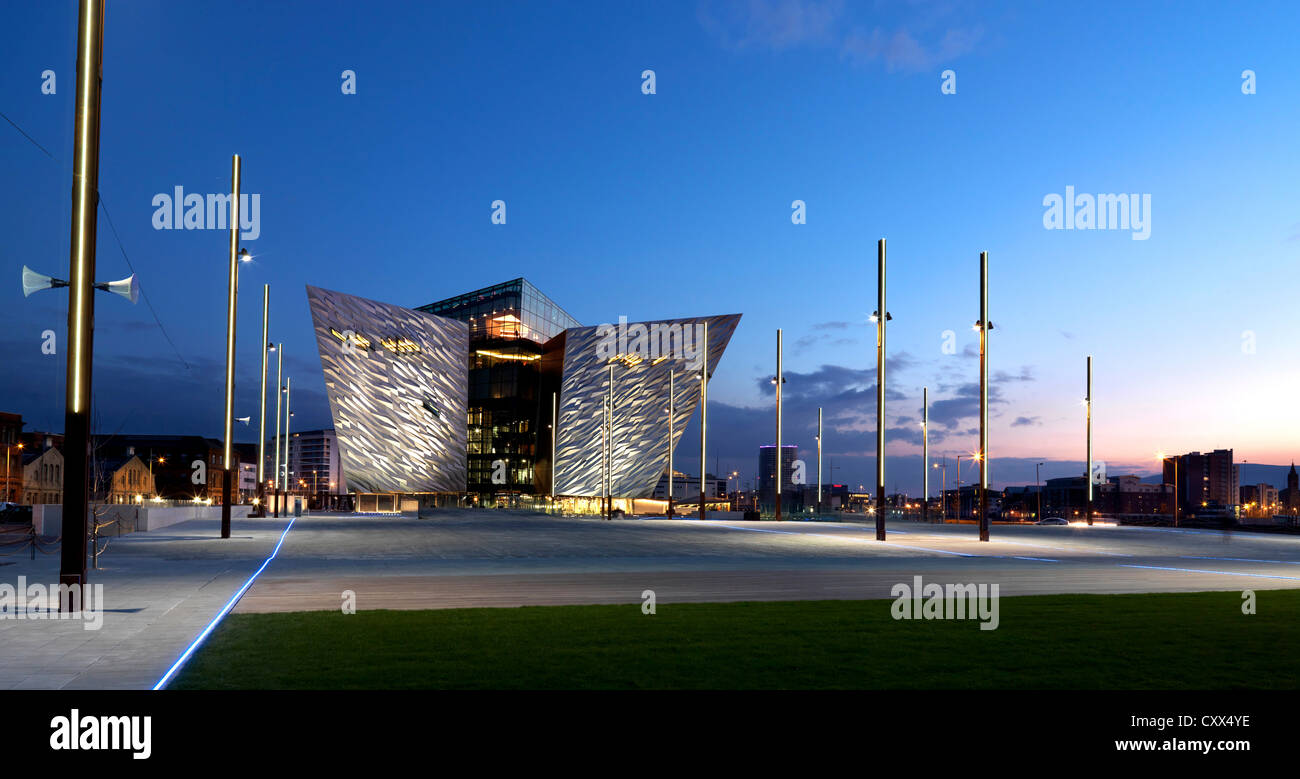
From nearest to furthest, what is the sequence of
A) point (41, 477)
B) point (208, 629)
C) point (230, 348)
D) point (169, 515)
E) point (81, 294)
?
point (208, 629), point (81, 294), point (230, 348), point (169, 515), point (41, 477)

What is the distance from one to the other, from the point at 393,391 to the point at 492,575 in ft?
224

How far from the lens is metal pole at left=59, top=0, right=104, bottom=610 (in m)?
10.7

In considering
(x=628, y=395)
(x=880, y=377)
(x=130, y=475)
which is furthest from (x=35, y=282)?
(x=130, y=475)

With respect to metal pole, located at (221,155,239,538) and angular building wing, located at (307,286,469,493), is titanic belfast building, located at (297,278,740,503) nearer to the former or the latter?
angular building wing, located at (307,286,469,493)

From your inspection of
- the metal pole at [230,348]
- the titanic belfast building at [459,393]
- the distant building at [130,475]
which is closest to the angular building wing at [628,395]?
the titanic belfast building at [459,393]

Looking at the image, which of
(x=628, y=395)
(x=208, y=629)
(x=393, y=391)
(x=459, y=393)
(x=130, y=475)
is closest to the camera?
(x=208, y=629)

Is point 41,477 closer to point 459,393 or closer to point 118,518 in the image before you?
point 459,393

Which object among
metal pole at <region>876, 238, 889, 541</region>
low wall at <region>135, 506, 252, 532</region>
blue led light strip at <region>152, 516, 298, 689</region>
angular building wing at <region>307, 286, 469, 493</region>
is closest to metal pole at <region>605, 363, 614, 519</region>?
angular building wing at <region>307, 286, 469, 493</region>

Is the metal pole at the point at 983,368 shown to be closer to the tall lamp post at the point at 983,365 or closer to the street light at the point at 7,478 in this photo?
the tall lamp post at the point at 983,365

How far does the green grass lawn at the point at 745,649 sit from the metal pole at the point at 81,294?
2.57 metres

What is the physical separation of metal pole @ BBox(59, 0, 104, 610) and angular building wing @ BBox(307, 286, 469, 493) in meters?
66.1

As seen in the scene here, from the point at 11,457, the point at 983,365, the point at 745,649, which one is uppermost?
the point at 983,365

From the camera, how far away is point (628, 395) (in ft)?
265

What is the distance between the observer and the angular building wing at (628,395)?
78.6 meters
